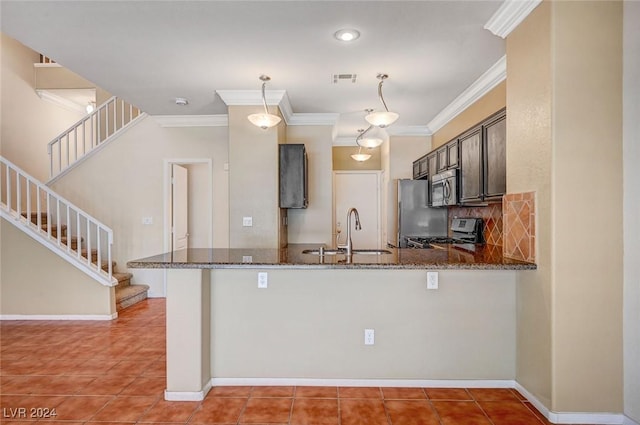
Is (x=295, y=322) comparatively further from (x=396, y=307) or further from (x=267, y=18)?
(x=267, y=18)

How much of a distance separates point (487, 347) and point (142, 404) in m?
2.40

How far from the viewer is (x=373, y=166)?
22.3ft

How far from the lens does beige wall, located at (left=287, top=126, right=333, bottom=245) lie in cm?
523

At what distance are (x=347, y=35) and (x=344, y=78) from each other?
2.87ft

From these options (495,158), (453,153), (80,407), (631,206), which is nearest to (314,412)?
(80,407)

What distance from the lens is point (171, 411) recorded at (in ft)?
7.67

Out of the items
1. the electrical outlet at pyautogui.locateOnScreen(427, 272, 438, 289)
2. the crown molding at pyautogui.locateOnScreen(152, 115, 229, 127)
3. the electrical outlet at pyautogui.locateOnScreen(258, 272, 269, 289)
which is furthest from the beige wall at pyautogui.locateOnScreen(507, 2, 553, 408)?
the crown molding at pyautogui.locateOnScreen(152, 115, 229, 127)

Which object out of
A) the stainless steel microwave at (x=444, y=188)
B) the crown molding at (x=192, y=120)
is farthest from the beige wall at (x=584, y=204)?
the crown molding at (x=192, y=120)

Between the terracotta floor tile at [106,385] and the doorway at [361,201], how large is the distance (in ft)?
14.4

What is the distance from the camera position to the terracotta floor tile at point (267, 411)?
2.22 meters

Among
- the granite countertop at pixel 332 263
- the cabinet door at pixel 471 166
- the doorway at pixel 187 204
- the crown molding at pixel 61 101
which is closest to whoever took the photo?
the granite countertop at pixel 332 263

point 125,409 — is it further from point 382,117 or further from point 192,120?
point 192,120

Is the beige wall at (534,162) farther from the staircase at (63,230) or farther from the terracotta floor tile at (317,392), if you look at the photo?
the staircase at (63,230)

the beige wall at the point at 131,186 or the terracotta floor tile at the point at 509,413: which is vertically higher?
the beige wall at the point at 131,186
